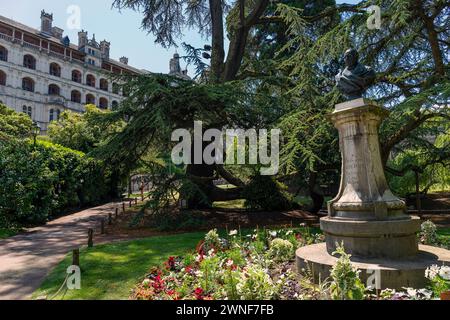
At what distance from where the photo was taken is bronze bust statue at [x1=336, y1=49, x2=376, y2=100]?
22.0 feet

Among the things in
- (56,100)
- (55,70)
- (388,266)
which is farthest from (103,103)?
(388,266)

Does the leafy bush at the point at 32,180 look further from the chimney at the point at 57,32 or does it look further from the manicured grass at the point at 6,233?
the chimney at the point at 57,32

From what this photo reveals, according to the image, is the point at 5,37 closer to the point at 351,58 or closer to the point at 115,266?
the point at 115,266

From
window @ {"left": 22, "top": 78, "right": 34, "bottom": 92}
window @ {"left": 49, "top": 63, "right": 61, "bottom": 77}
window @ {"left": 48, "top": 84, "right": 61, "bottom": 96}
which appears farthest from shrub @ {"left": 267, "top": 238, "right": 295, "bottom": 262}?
window @ {"left": 49, "top": 63, "right": 61, "bottom": 77}

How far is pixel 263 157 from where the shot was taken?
1302 cm

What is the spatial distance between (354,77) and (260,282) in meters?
4.33

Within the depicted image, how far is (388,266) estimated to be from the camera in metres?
5.03

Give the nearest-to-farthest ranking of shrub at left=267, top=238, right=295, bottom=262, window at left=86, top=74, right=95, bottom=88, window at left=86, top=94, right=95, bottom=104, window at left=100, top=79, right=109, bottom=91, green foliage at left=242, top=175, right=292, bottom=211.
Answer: shrub at left=267, top=238, right=295, bottom=262, green foliage at left=242, top=175, right=292, bottom=211, window at left=86, top=94, right=95, bottom=104, window at left=86, top=74, right=95, bottom=88, window at left=100, top=79, right=109, bottom=91

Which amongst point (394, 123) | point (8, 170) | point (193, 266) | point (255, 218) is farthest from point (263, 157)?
point (8, 170)

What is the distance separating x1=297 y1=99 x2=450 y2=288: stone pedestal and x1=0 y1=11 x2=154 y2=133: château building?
36.3 metres

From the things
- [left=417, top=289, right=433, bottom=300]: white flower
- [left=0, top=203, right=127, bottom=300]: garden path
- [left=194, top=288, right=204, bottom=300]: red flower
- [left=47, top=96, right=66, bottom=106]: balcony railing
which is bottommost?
[left=0, top=203, right=127, bottom=300]: garden path

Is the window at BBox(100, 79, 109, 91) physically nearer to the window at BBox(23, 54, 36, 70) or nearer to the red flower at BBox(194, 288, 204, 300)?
the window at BBox(23, 54, 36, 70)
